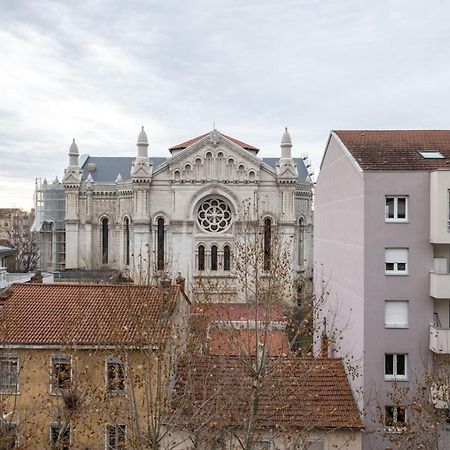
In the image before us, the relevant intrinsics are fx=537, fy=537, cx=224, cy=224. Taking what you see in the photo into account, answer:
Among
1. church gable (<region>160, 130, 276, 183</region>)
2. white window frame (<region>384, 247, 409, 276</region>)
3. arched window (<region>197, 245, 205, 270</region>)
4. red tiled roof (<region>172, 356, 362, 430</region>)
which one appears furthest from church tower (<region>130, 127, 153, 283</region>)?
red tiled roof (<region>172, 356, 362, 430</region>)

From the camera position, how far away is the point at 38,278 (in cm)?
3072

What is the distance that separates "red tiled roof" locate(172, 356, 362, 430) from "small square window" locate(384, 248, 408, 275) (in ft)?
14.8

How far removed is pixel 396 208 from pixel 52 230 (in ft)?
185

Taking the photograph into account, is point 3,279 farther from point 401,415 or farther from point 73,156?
point 73,156

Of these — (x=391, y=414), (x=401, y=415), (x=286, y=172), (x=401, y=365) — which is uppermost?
(x=286, y=172)

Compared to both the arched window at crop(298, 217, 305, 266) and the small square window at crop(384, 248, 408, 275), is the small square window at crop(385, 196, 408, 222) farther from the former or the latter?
the arched window at crop(298, 217, 305, 266)

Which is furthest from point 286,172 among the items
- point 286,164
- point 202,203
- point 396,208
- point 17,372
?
point 17,372

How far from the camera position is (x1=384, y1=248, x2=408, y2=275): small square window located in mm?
21906

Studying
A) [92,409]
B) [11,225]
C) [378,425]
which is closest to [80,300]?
[92,409]

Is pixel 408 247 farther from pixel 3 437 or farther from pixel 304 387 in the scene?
pixel 3 437

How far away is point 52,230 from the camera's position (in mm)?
70062

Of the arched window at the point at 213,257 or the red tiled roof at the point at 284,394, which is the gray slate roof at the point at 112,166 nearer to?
the arched window at the point at 213,257

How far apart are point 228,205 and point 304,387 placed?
39.9 metres

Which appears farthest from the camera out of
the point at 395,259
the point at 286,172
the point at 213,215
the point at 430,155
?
the point at 213,215
